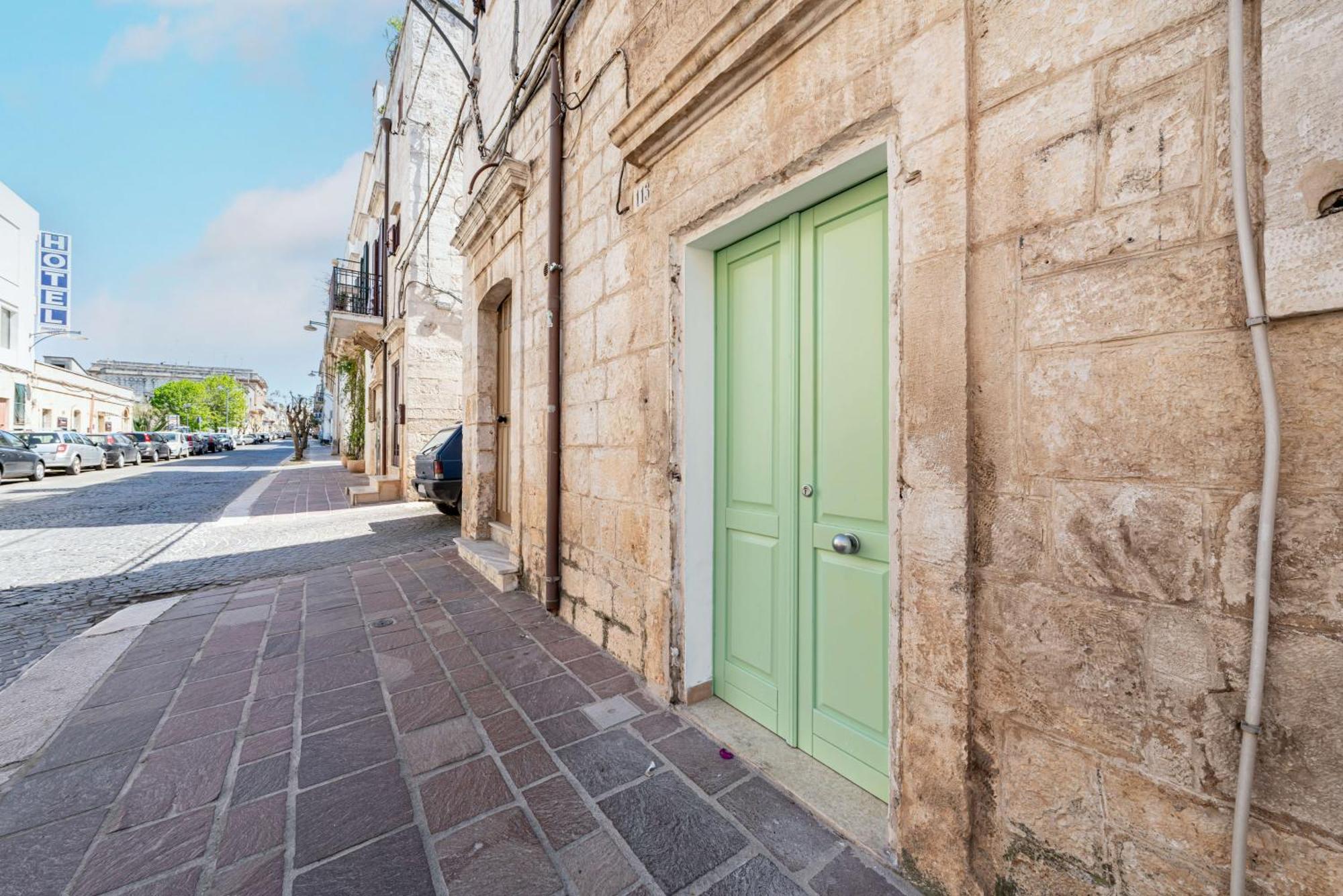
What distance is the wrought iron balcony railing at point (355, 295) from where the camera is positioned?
13336mm

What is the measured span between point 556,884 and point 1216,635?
5.88ft

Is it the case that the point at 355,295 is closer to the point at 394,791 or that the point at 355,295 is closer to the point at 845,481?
the point at 394,791

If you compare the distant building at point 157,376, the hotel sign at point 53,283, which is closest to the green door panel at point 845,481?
the hotel sign at point 53,283

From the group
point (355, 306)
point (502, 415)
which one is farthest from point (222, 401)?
point (502, 415)

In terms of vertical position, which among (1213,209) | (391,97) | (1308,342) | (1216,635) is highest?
(391,97)

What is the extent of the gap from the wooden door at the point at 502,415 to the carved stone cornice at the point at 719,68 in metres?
3.27

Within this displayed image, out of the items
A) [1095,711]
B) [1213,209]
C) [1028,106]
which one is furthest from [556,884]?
[1028,106]

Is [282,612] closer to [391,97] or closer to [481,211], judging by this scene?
[481,211]

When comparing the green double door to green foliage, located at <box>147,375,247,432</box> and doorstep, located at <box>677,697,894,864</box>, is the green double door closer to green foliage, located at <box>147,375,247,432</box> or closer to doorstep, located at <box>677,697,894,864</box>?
doorstep, located at <box>677,697,894,864</box>

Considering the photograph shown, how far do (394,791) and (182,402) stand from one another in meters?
71.3

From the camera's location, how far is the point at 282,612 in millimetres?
3857

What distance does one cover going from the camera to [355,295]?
1389 centimetres

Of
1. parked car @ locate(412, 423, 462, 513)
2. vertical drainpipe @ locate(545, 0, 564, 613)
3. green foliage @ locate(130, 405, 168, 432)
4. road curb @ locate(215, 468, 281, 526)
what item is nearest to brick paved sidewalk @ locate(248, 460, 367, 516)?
road curb @ locate(215, 468, 281, 526)

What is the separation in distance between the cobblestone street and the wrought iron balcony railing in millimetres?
5357
